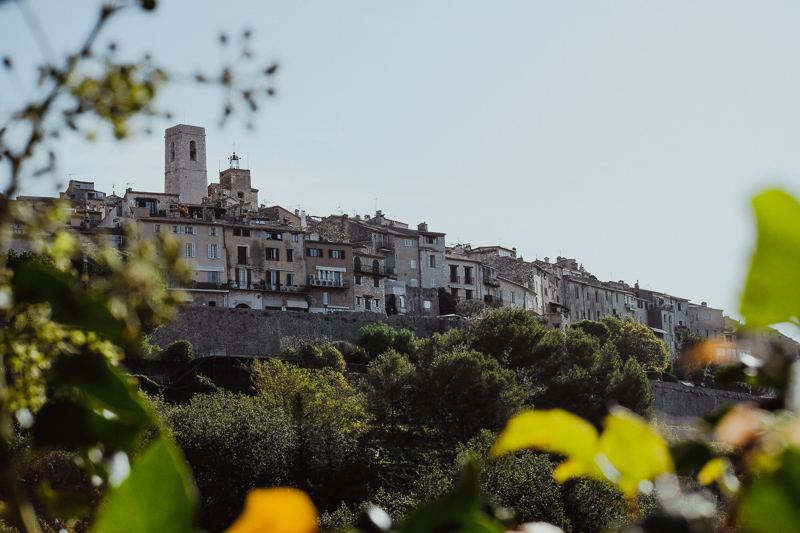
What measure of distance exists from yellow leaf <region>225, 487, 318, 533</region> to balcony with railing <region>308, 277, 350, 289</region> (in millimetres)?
56600

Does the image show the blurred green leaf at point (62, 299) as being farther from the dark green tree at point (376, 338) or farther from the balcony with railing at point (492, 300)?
the balcony with railing at point (492, 300)

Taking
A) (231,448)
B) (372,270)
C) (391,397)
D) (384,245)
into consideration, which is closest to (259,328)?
(372,270)

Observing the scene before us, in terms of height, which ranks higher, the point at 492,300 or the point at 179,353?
the point at 492,300

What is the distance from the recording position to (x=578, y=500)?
2672 cm

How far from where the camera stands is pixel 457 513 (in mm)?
607

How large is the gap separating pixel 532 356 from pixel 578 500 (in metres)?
17.3

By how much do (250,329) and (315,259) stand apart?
8.91m

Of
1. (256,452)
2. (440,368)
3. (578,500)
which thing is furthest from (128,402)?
(440,368)

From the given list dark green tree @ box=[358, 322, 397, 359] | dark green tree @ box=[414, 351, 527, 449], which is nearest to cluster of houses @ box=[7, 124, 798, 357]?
dark green tree @ box=[358, 322, 397, 359]

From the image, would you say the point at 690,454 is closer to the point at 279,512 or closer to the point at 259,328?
the point at 279,512

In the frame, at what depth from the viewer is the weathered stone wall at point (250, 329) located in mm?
47938

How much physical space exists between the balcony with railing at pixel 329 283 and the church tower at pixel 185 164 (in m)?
25.6

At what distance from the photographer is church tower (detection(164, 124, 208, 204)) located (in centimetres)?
7950

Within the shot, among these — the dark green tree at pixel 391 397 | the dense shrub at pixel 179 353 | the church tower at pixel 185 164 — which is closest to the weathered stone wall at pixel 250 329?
the dense shrub at pixel 179 353
